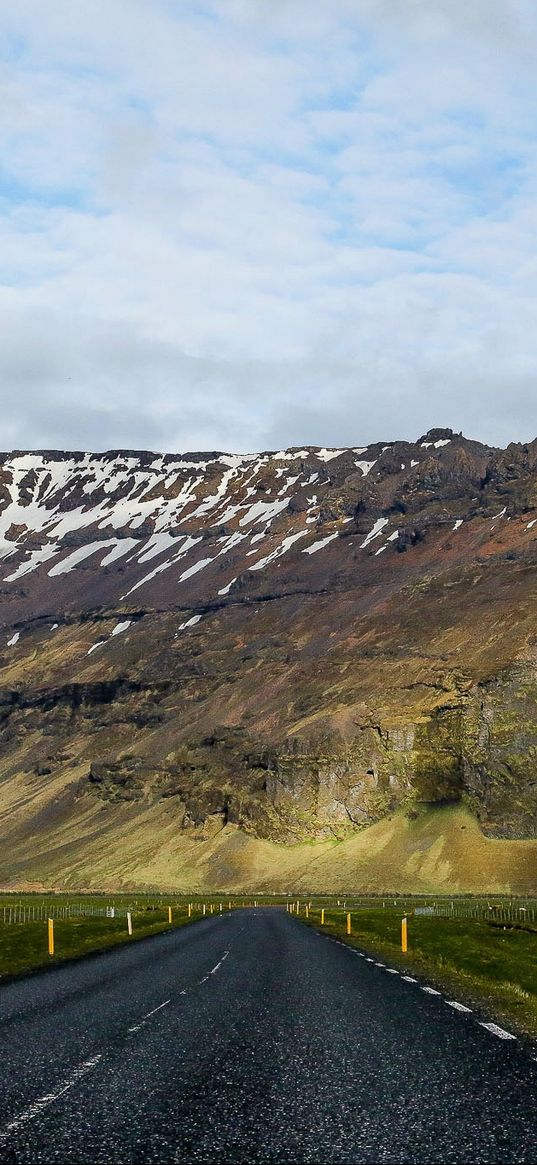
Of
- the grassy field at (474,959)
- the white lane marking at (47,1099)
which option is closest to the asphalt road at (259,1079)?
the white lane marking at (47,1099)

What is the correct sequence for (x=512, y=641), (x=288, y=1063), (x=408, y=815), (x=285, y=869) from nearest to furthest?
1. (x=288, y=1063)
2. (x=285, y=869)
3. (x=408, y=815)
4. (x=512, y=641)

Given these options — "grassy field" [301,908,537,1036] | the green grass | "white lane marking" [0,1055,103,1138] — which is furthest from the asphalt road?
the green grass

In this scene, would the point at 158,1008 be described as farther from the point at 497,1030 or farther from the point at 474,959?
the point at 474,959

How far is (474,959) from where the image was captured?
36.8 meters

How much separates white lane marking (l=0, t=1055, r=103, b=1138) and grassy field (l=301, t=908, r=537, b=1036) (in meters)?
7.17

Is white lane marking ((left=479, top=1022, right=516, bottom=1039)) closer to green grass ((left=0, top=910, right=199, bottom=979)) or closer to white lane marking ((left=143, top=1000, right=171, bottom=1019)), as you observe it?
white lane marking ((left=143, top=1000, right=171, bottom=1019))

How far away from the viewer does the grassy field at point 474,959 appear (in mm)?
22047

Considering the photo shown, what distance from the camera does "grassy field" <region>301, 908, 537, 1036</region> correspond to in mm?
22047

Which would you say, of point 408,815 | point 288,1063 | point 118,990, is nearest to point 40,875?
point 408,815

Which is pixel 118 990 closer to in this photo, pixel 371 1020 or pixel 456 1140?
pixel 371 1020

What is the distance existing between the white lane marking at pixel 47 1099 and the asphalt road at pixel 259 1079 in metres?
0.04

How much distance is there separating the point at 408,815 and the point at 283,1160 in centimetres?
17506

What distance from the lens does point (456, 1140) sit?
30.4 ft

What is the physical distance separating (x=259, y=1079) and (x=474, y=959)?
2643cm
